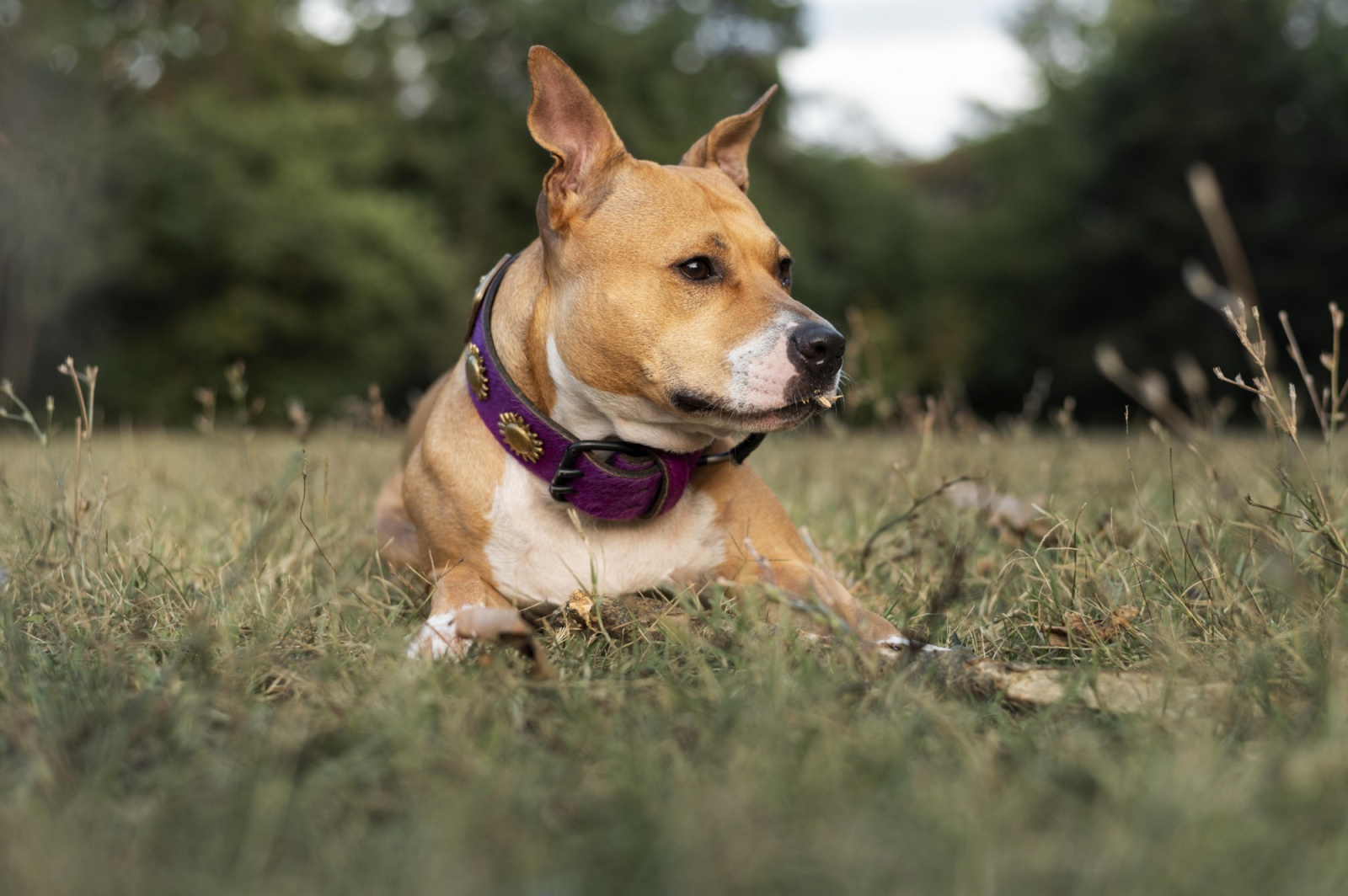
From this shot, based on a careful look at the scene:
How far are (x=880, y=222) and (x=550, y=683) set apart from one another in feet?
97.8

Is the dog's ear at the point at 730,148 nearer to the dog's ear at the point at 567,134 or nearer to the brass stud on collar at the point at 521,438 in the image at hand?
the dog's ear at the point at 567,134

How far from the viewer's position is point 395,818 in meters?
1.49

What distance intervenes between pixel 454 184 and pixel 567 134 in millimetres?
21917

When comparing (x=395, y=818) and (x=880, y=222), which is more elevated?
(x=395, y=818)

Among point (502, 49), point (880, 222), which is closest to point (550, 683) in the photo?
point (502, 49)

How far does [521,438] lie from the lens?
2.78 m

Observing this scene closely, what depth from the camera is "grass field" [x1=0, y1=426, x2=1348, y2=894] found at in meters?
1.29

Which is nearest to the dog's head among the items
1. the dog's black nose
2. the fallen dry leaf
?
the dog's black nose

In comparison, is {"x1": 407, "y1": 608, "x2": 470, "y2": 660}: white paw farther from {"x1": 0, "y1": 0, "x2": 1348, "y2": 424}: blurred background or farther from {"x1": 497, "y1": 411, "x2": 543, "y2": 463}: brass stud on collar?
{"x1": 0, "y1": 0, "x2": 1348, "y2": 424}: blurred background

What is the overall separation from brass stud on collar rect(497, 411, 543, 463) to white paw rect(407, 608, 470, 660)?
1.46 feet

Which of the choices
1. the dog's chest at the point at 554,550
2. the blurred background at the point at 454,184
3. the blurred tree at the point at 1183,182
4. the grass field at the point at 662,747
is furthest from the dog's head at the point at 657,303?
the blurred tree at the point at 1183,182

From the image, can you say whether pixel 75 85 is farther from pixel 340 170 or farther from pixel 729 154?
pixel 729 154

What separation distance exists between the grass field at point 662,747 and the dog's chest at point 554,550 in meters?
0.29

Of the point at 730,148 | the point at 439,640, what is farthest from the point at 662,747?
the point at 730,148
